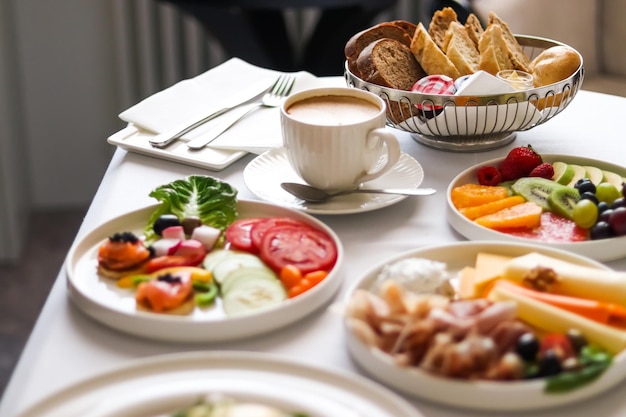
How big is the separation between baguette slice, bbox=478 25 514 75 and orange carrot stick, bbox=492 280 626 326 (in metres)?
0.55

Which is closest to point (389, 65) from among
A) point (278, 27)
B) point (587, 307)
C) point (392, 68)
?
point (392, 68)

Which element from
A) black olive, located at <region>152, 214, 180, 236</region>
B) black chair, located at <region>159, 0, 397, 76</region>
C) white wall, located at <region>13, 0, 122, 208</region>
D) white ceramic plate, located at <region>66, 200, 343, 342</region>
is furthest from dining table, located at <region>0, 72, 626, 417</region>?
white wall, located at <region>13, 0, 122, 208</region>

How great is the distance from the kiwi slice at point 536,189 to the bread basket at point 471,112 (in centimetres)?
12

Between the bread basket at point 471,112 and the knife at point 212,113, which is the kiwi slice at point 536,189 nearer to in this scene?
the bread basket at point 471,112

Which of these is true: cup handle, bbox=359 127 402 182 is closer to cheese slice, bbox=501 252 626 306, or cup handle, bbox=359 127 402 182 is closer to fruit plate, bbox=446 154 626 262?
fruit plate, bbox=446 154 626 262

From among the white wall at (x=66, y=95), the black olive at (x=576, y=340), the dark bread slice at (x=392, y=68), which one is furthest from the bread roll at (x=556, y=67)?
the white wall at (x=66, y=95)

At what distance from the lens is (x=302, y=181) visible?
1139 millimetres

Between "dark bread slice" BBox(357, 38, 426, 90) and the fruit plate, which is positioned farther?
"dark bread slice" BBox(357, 38, 426, 90)

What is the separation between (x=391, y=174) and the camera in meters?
1.16

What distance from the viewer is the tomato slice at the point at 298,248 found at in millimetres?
904

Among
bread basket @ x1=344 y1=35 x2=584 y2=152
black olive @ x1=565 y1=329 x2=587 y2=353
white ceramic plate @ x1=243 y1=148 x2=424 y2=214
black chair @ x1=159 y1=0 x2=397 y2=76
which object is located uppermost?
bread basket @ x1=344 y1=35 x2=584 y2=152

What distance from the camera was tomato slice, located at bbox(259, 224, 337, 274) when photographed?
35.6 inches

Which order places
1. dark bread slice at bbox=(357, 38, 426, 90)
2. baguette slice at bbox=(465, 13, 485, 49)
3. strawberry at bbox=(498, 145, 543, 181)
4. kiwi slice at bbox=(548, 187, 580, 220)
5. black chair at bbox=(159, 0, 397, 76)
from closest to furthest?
kiwi slice at bbox=(548, 187, 580, 220), strawberry at bbox=(498, 145, 543, 181), dark bread slice at bbox=(357, 38, 426, 90), baguette slice at bbox=(465, 13, 485, 49), black chair at bbox=(159, 0, 397, 76)

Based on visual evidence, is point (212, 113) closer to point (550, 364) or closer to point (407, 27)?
point (407, 27)
